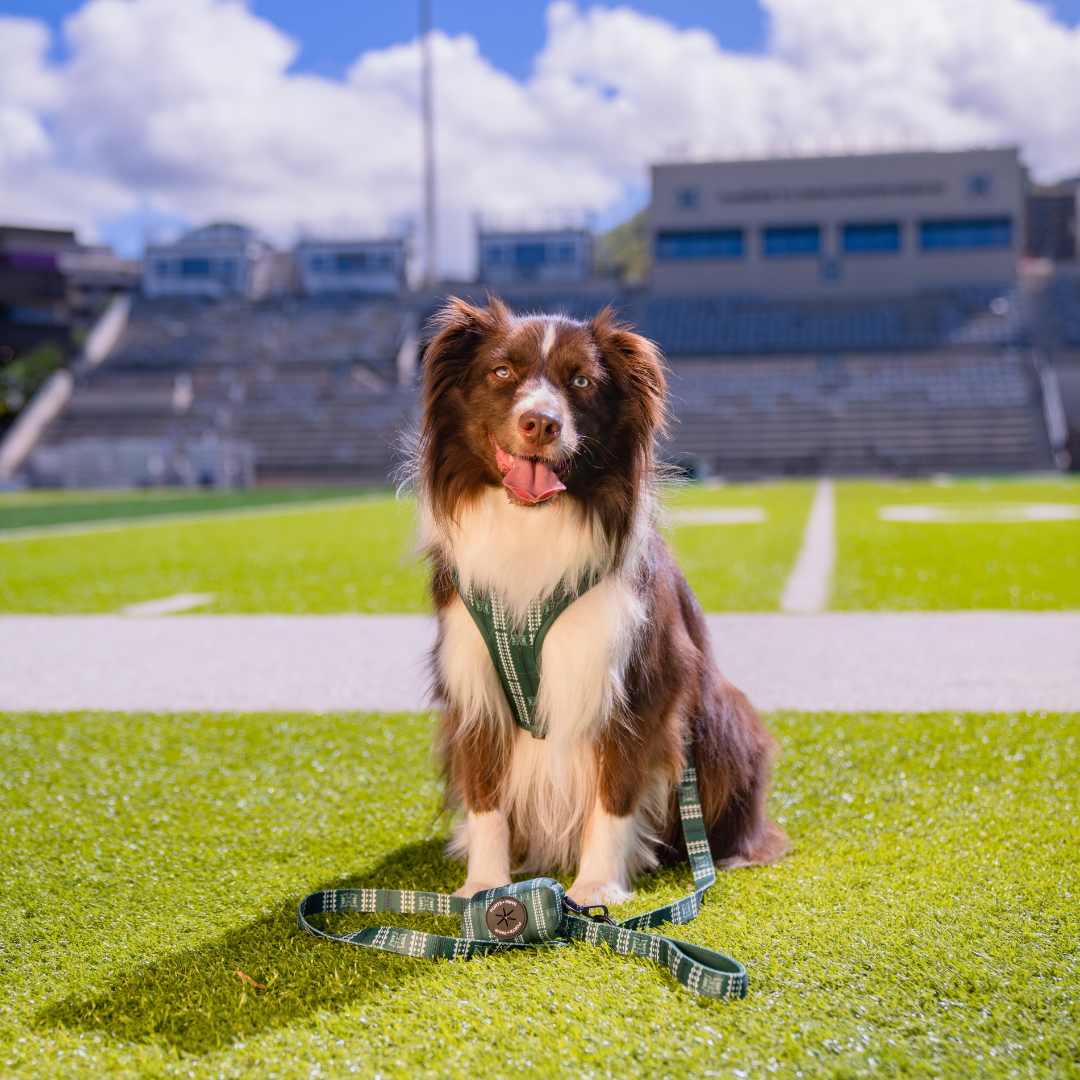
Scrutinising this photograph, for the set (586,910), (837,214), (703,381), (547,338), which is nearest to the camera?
(586,910)

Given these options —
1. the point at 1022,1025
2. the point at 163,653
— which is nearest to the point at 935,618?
the point at 163,653

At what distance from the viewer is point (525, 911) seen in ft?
6.48

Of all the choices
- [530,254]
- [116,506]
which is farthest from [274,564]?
[530,254]

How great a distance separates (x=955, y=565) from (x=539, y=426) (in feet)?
24.6

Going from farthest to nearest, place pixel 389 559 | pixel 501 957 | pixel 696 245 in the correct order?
pixel 696 245 → pixel 389 559 → pixel 501 957

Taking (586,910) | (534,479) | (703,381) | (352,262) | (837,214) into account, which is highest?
(837,214)

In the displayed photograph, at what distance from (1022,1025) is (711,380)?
36.3 metres

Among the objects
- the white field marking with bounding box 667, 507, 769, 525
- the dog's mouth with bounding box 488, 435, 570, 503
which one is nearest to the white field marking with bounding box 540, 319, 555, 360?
the dog's mouth with bounding box 488, 435, 570, 503

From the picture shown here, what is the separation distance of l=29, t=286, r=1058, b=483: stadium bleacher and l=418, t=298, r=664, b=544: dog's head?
99.7 feet

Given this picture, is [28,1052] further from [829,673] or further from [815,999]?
[829,673]

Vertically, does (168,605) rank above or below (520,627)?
below

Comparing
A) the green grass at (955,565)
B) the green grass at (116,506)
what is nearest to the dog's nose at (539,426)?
the green grass at (955,565)

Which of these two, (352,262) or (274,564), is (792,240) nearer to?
(352,262)

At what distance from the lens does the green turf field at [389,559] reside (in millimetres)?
7082
